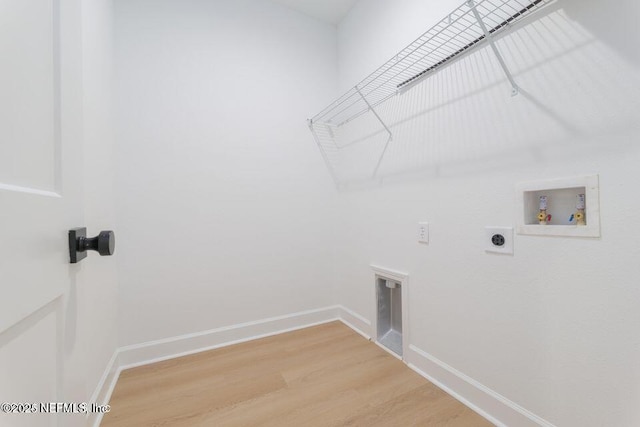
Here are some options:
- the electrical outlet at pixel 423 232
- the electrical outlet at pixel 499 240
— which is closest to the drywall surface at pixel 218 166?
the electrical outlet at pixel 423 232

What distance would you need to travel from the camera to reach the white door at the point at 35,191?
1.25ft

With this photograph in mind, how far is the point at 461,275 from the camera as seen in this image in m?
1.28

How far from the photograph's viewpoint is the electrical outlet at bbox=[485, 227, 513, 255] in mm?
1087

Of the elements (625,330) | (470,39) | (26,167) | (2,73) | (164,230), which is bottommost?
(625,330)

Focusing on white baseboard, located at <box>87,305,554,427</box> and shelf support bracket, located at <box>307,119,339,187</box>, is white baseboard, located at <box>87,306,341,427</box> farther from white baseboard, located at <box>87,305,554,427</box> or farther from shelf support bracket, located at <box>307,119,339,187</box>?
shelf support bracket, located at <box>307,119,339,187</box>

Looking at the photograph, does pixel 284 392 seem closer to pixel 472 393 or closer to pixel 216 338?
pixel 216 338

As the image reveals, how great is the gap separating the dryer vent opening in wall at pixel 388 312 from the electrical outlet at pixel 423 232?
0.47m

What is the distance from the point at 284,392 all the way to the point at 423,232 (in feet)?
3.74

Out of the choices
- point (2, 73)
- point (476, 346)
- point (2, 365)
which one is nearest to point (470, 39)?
point (476, 346)

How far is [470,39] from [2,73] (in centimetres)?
157

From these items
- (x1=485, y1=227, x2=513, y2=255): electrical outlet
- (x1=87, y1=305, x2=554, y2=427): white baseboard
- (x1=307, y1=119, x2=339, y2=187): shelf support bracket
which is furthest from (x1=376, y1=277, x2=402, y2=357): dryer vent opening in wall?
(x1=307, y1=119, x2=339, y2=187): shelf support bracket

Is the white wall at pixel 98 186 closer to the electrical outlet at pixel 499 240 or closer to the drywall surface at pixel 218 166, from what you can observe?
the drywall surface at pixel 218 166

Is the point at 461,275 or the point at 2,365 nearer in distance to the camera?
the point at 2,365

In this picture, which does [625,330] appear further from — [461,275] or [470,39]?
[470,39]
